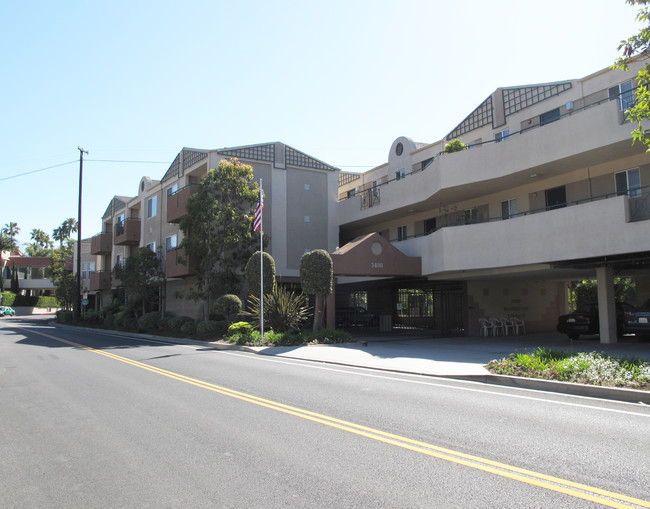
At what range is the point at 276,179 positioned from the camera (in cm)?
3061

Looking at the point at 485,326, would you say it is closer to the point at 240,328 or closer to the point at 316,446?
the point at 240,328

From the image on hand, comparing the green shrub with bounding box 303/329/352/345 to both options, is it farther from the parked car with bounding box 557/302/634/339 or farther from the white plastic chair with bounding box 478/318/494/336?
the parked car with bounding box 557/302/634/339

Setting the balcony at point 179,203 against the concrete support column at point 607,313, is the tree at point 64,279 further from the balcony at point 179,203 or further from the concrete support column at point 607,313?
the concrete support column at point 607,313

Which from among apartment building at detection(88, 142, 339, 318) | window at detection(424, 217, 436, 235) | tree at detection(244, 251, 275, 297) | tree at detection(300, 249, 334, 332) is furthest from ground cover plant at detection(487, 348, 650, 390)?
apartment building at detection(88, 142, 339, 318)

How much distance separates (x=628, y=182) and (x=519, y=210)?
181 inches

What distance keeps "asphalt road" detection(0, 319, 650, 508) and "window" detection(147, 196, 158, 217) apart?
91.8ft

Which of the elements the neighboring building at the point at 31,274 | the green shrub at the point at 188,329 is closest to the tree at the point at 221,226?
the green shrub at the point at 188,329

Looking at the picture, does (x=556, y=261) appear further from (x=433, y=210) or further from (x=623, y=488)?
(x=623, y=488)

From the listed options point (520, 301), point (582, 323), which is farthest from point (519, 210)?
point (520, 301)

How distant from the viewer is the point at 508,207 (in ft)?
73.8

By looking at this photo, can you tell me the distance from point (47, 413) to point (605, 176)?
1896 centimetres

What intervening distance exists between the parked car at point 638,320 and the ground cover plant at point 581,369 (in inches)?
257

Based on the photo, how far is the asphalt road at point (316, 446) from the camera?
441 cm

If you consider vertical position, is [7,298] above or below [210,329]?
above
